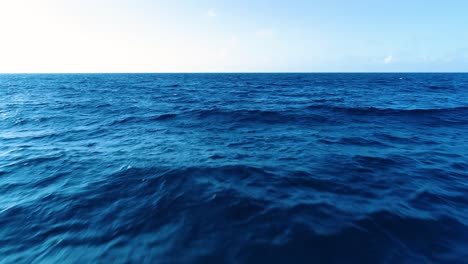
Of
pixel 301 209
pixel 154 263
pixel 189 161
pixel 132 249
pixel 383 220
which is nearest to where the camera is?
pixel 154 263

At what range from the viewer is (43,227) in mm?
5367

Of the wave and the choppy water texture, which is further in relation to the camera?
the wave

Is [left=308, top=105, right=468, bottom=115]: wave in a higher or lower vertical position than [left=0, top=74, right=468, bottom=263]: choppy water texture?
higher

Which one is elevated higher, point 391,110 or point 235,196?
point 391,110

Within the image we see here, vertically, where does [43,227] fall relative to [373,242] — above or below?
below

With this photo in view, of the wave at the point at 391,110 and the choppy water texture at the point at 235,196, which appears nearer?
the choppy water texture at the point at 235,196

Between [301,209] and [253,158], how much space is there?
3725 millimetres

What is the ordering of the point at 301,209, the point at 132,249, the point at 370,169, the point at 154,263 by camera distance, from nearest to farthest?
the point at 154,263 → the point at 132,249 → the point at 301,209 → the point at 370,169

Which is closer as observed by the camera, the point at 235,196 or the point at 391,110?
the point at 235,196

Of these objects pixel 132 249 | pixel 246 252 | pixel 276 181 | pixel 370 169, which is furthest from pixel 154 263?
pixel 370 169

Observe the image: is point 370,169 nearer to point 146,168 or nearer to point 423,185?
point 423,185

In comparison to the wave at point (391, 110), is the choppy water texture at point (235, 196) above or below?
below

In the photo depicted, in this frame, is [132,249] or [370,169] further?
[370,169]

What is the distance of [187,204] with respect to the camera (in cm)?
600
